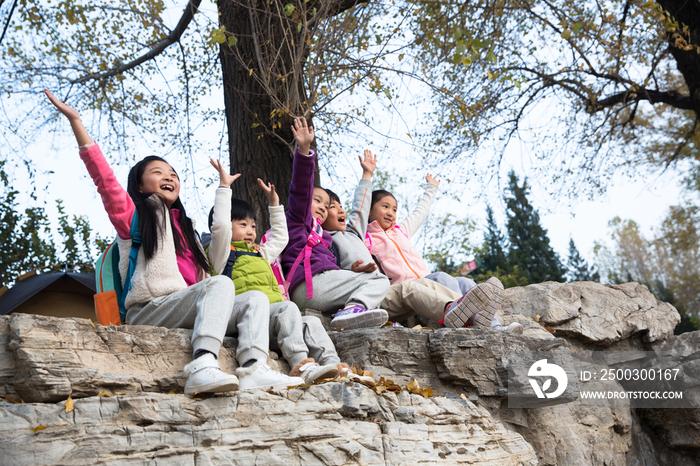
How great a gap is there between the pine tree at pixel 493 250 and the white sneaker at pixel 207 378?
25.9 metres

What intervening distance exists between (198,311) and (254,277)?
0.74m

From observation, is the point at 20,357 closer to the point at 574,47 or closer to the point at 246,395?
the point at 246,395

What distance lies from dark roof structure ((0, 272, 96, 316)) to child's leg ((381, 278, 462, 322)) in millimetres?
4026

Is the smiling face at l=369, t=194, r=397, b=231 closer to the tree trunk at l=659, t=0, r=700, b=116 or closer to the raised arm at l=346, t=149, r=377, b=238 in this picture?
the raised arm at l=346, t=149, r=377, b=238

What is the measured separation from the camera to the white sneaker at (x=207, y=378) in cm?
256

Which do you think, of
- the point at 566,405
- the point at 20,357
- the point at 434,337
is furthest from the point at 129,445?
the point at 566,405

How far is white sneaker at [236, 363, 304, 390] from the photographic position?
9.22 ft

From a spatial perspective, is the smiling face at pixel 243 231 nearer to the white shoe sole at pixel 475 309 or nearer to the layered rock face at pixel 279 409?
the layered rock face at pixel 279 409

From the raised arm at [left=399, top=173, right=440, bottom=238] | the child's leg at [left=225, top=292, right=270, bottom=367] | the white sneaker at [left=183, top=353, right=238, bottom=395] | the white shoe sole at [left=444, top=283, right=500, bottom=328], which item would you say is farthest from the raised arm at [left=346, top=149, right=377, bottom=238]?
the white sneaker at [left=183, top=353, right=238, bottom=395]

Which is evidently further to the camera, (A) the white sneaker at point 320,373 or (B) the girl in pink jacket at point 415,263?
(B) the girl in pink jacket at point 415,263

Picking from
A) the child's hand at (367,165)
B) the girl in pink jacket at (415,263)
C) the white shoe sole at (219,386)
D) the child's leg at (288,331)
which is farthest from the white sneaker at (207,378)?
the child's hand at (367,165)

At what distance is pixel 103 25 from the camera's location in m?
7.32

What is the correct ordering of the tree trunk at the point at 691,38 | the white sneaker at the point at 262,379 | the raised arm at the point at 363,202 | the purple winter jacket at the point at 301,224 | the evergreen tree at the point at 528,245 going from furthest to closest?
the evergreen tree at the point at 528,245 < the tree trunk at the point at 691,38 < the raised arm at the point at 363,202 < the purple winter jacket at the point at 301,224 < the white sneaker at the point at 262,379

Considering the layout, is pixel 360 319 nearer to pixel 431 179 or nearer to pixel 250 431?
pixel 250 431
